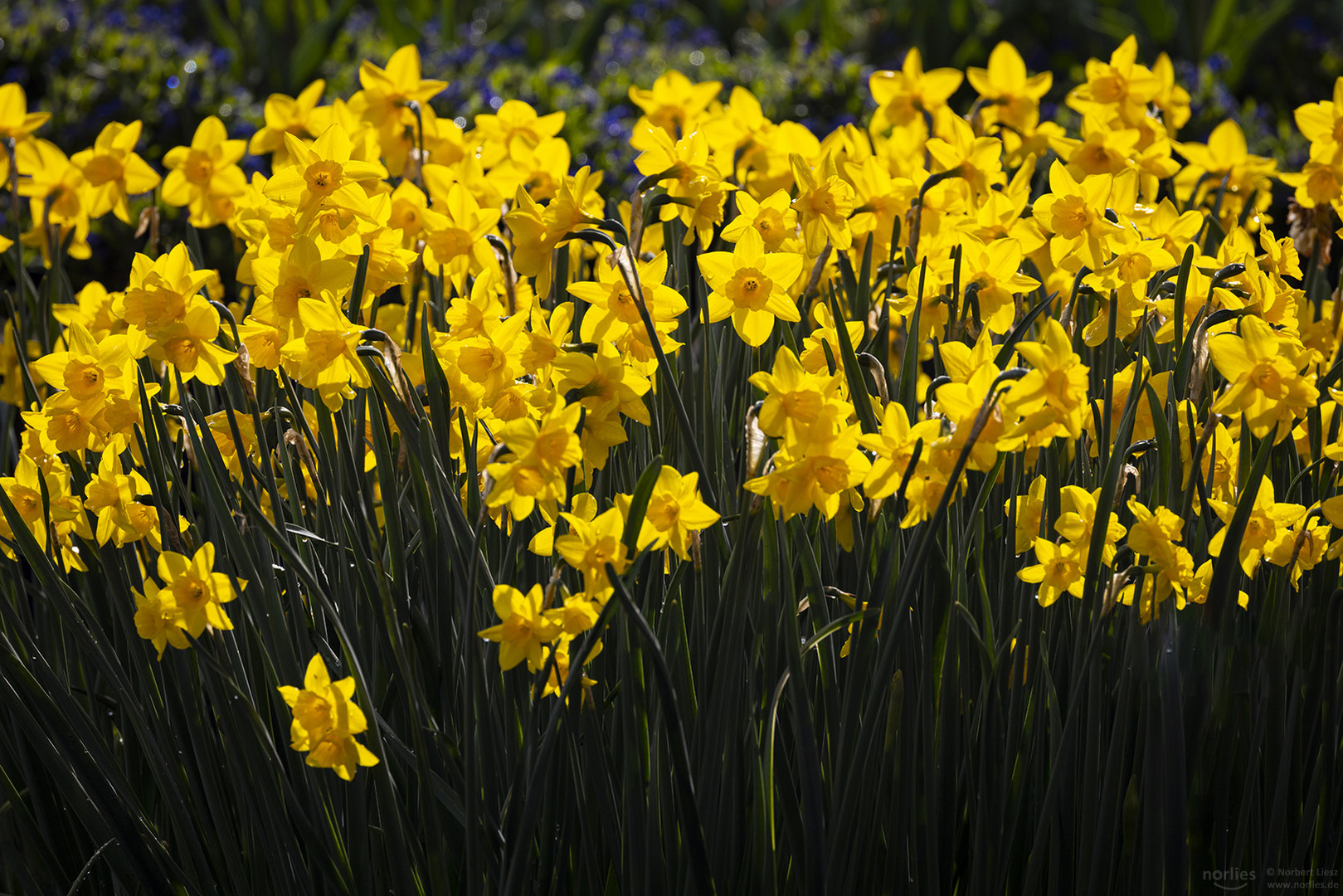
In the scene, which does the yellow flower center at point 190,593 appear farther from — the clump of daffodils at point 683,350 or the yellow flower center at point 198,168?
the yellow flower center at point 198,168

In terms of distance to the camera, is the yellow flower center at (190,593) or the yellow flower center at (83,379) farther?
the yellow flower center at (83,379)

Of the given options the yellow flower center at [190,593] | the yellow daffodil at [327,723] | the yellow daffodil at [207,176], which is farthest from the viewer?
the yellow daffodil at [207,176]

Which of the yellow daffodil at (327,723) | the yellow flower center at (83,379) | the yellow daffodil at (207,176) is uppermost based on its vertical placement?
the yellow daffodil at (207,176)

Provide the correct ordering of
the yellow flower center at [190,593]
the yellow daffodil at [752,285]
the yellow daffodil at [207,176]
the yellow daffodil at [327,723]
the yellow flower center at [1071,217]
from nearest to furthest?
the yellow daffodil at [327,723]
the yellow flower center at [190,593]
the yellow daffodil at [752,285]
the yellow flower center at [1071,217]
the yellow daffodil at [207,176]

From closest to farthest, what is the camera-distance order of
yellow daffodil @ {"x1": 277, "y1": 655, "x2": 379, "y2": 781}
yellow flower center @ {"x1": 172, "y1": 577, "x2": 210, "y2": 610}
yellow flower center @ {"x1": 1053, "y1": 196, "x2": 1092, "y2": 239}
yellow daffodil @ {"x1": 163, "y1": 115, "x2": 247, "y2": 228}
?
yellow daffodil @ {"x1": 277, "y1": 655, "x2": 379, "y2": 781}
yellow flower center @ {"x1": 172, "y1": 577, "x2": 210, "y2": 610}
yellow flower center @ {"x1": 1053, "y1": 196, "x2": 1092, "y2": 239}
yellow daffodil @ {"x1": 163, "y1": 115, "x2": 247, "y2": 228}

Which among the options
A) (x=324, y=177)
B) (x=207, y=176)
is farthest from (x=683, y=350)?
(x=207, y=176)

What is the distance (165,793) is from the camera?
1447 mm

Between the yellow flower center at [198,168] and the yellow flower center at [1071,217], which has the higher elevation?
the yellow flower center at [198,168]

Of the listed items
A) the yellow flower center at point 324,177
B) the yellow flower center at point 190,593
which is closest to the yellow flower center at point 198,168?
the yellow flower center at point 324,177

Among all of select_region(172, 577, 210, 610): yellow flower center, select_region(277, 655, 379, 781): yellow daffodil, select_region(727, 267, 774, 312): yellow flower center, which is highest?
select_region(727, 267, 774, 312): yellow flower center

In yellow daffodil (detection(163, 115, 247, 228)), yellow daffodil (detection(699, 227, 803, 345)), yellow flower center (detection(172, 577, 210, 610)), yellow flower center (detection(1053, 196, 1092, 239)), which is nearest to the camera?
yellow flower center (detection(172, 577, 210, 610))

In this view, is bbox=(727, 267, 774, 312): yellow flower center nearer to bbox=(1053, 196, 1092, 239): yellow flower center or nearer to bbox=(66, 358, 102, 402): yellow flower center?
bbox=(1053, 196, 1092, 239): yellow flower center

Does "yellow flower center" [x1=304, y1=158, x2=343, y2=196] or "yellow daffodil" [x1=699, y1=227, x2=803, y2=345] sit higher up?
"yellow flower center" [x1=304, y1=158, x2=343, y2=196]

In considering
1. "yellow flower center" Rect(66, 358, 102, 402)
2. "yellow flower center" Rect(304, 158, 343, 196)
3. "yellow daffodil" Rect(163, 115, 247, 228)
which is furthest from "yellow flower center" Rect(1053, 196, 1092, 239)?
"yellow daffodil" Rect(163, 115, 247, 228)
